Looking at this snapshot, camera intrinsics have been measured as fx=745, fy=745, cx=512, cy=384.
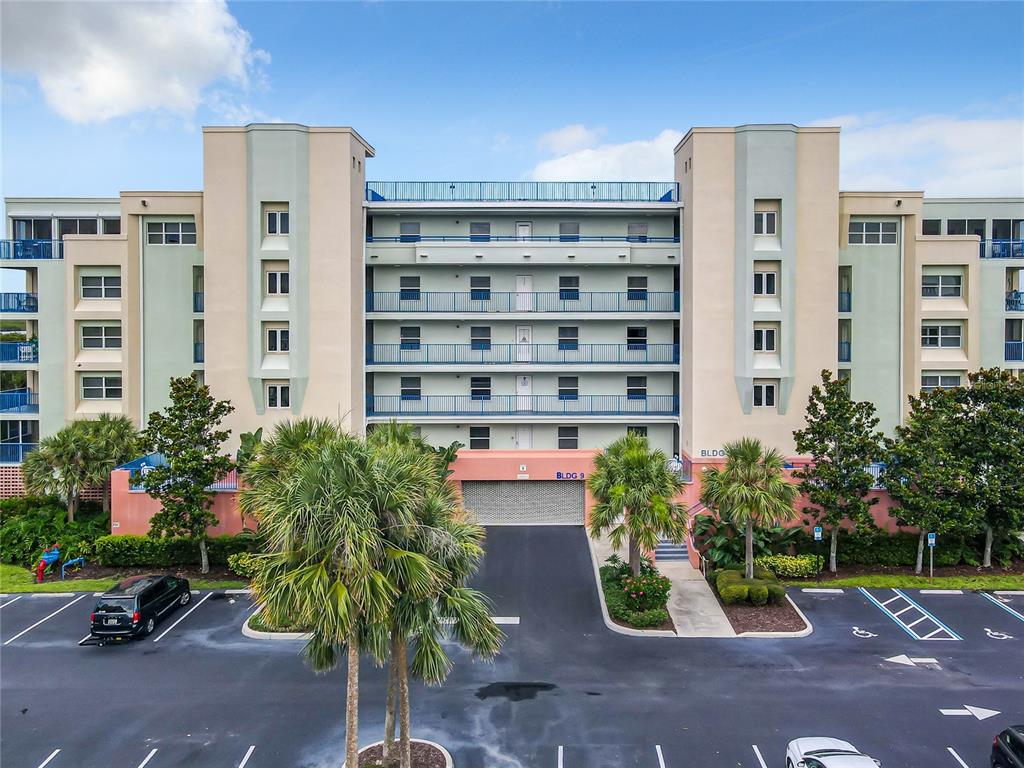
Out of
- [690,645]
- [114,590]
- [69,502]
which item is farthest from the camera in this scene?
[69,502]

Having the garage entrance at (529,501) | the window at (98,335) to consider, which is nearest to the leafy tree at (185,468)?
the window at (98,335)

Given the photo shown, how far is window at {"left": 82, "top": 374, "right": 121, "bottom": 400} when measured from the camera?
37.0 meters

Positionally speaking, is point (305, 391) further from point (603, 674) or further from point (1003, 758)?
point (1003, 758)

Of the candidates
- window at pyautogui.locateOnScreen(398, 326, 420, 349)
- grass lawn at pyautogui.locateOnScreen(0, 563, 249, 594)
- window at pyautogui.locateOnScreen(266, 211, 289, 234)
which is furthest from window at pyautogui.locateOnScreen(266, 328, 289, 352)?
grass lawn at pyautogui.locateOnScreen(0, 563, 249, 594)

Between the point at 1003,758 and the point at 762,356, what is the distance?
68.5ft

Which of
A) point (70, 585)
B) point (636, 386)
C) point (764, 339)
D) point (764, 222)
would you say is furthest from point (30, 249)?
point (764, 339)

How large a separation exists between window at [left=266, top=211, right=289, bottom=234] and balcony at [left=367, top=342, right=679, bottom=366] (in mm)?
6855

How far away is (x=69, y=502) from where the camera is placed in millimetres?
31953

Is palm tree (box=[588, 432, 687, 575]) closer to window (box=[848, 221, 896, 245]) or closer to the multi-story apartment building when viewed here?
the multi-story apartment building

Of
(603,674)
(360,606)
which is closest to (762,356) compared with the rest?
(603,674)

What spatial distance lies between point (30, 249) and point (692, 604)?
3555 centimetres

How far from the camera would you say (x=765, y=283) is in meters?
33.9

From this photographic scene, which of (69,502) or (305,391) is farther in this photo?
(305,391)

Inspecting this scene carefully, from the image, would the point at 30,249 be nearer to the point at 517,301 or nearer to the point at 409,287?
the point at 409,287
